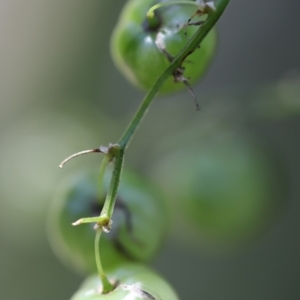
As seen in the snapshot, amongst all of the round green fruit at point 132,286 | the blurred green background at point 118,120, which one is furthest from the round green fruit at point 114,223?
the blurred green background at point 118,120

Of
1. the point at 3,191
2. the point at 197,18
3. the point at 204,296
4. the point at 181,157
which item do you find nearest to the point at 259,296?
the point at 204,296

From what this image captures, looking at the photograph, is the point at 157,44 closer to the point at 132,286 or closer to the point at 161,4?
the point at 161,4

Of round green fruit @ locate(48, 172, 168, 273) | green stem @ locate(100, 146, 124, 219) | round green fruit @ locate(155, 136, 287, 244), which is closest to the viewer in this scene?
green stem @ locate(100, 146, 124, 219)

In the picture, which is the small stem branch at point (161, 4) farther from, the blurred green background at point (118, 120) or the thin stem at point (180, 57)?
the blurred green background at point (118, 120)

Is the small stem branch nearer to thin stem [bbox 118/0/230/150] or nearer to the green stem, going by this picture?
thin stem [bbox 118/0/230/150]

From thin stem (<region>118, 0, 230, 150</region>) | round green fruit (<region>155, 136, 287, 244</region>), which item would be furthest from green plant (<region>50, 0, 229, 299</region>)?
round green fruit (<region>155, 136, 287, 244</region>)

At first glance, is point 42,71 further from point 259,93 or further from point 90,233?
point 90,233

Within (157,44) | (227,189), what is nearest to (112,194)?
(157,44)
